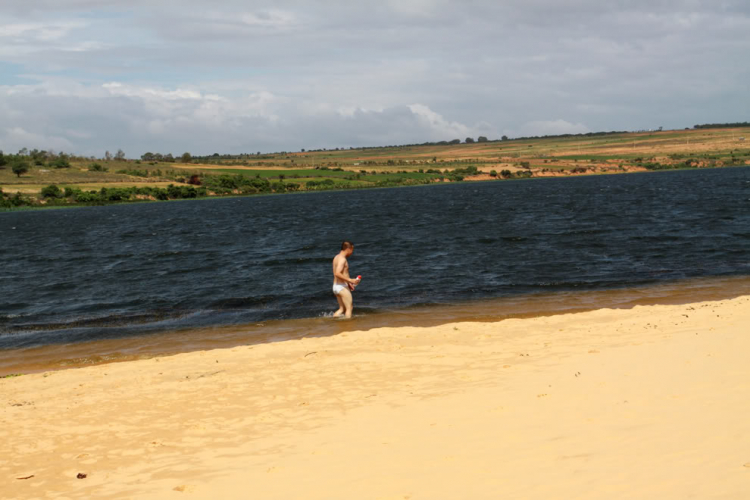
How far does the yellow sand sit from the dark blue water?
25.1ft

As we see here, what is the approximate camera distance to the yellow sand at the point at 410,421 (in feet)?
20.6

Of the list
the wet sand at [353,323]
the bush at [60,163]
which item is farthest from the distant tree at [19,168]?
the wet sand at [353,323]

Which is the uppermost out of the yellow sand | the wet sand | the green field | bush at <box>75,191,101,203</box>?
the green field

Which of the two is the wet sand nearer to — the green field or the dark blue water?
the dark blue water

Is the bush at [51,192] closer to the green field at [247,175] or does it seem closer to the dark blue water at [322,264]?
the green field at [247,175]

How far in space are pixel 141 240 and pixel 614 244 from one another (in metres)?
31.9

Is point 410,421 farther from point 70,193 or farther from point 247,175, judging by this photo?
point 247,175

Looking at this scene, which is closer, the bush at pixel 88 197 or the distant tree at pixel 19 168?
the bush at pixel 88 197

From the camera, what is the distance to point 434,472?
21.7 ft

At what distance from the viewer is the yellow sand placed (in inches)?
248

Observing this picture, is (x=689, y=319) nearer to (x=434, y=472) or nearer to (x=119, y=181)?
(x=434, y=472)

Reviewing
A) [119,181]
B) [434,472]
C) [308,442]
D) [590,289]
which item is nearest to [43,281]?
[590,289]

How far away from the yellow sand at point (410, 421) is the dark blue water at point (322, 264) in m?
7.64

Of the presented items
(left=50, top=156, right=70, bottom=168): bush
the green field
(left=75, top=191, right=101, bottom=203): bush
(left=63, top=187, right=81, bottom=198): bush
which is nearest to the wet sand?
(left=75, top=191, right=101, bottom=203): bush
